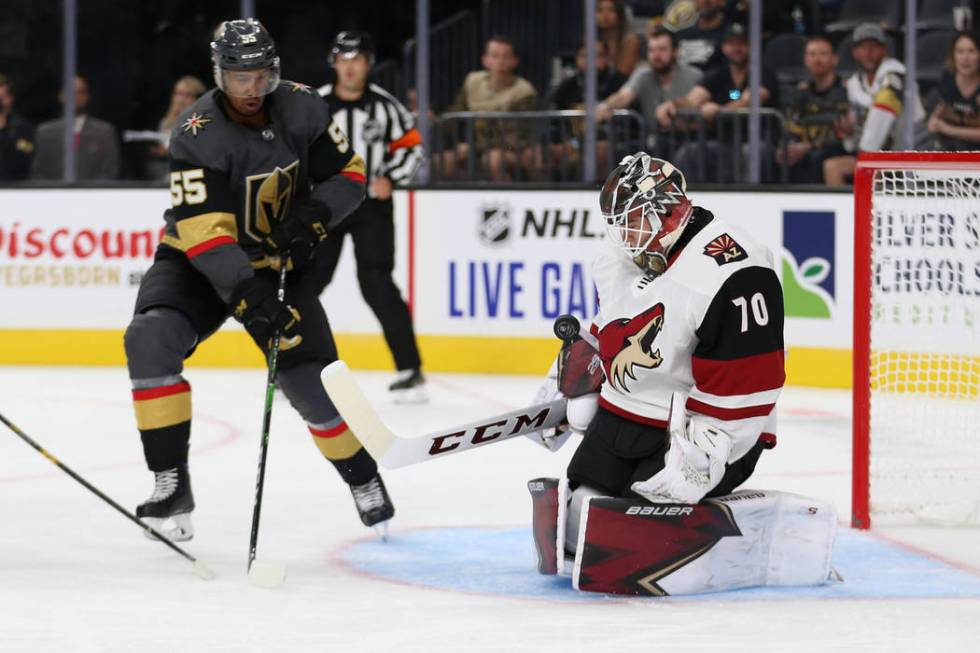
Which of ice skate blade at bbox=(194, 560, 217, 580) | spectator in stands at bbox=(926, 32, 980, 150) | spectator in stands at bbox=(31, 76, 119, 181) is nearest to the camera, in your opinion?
ice skate blade at bbox=(194, 560, 217, 580)

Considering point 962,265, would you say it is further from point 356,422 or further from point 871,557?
point 356,422

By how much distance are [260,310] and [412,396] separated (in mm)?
2609

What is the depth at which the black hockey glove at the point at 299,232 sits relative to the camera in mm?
3793

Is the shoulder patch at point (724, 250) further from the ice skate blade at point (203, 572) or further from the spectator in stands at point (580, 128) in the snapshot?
the spectator in stands at point (580, 128)

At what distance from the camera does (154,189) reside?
286 inches

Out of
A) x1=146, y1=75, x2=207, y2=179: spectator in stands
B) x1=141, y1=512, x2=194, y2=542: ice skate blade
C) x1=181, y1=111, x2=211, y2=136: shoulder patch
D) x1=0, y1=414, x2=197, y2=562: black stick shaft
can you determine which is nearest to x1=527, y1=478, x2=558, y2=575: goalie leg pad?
x1=0, y1=414, x2=197, y2=562: black stick shaft

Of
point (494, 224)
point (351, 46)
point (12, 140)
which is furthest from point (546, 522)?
point (12, 140)

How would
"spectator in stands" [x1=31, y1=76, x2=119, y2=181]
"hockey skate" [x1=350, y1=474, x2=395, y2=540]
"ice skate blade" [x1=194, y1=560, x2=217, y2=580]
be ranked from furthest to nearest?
"spectator in stands" [x1=31, y1=76, x2=119, y2=181] < "hockey skate" [x1=350, y1=474, x2=395, y2=540] < "ice skate blade" [x1=194, y1=560, x2=217, y2=580]

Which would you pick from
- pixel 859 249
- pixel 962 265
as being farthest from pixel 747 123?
pixel 859 249

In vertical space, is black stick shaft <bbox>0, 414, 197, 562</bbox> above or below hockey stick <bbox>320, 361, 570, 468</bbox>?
below

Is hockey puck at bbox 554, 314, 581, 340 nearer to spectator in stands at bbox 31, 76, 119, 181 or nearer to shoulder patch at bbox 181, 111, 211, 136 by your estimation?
shoulder patch at bbox 181, 111, 211, 136

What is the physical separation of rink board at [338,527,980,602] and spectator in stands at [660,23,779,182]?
10.2 ft

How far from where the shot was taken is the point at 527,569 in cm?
359

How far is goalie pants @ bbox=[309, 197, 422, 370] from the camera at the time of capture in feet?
20.6
